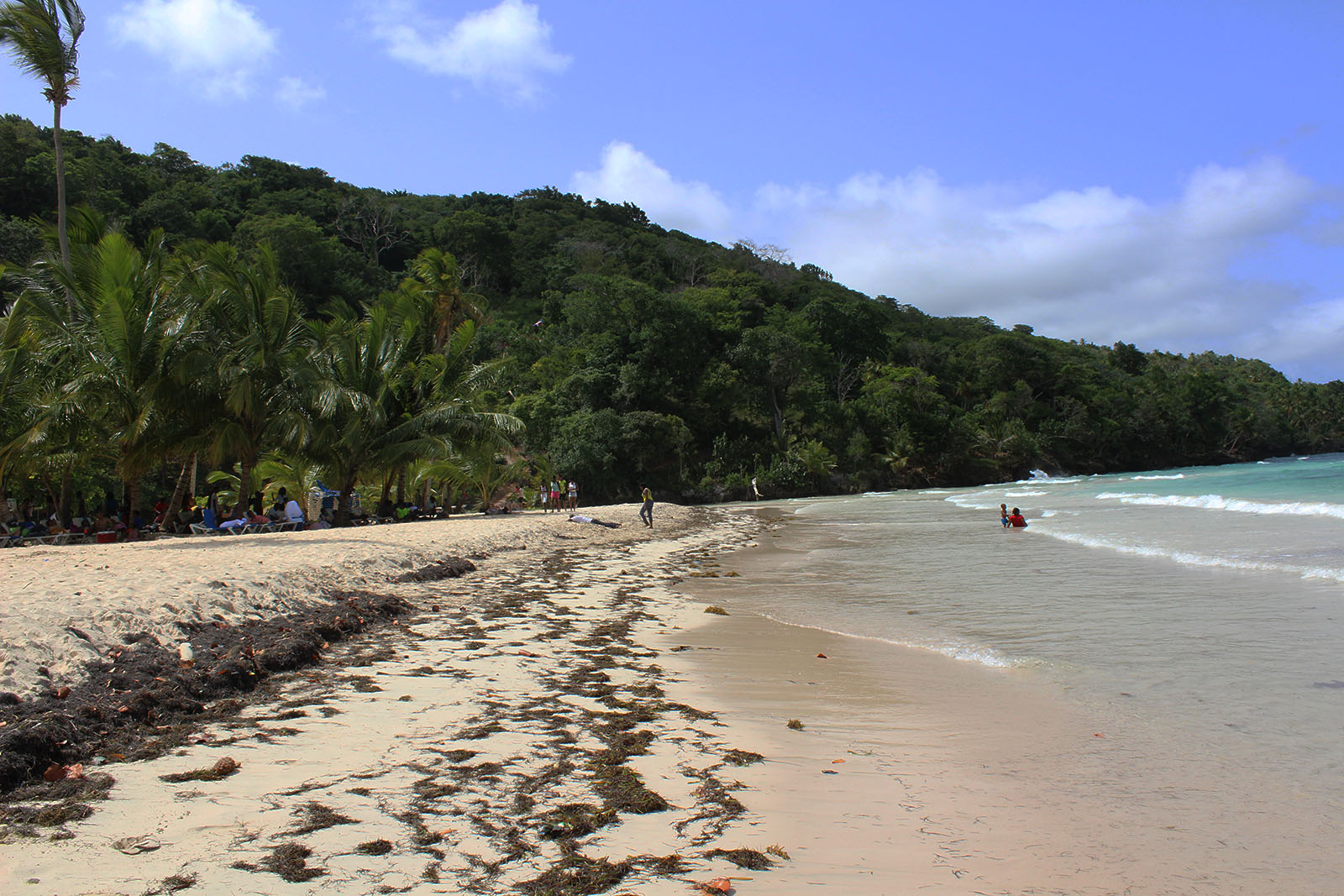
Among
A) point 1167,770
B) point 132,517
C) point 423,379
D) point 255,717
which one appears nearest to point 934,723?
point 1167,770

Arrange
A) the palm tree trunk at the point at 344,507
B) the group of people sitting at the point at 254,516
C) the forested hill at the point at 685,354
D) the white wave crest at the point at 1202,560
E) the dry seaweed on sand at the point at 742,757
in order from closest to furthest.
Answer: the dry seaweed on sand at the point at 742,757, the white wave crest at the point at 1202,560, the group of people sitting at the point at 254,516, the palm tree trunk at the point at 344,507, the forested hill at the point at 685,354

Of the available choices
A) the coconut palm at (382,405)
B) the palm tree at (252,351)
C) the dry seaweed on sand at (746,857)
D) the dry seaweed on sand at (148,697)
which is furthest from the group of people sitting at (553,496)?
the dry seaweed on sand at (746,857)

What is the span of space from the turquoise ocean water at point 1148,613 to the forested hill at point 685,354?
1996 centimetres

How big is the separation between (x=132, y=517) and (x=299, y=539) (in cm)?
425

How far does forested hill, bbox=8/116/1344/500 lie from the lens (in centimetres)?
3878

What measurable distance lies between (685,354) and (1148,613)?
111ft

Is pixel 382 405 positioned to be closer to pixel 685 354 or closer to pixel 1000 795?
pixel 1000 795

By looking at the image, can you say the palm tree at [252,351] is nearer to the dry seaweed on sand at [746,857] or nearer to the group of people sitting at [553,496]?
the group of people sitting at [553,496]

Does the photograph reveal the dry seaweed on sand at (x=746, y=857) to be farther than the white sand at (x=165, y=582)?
No

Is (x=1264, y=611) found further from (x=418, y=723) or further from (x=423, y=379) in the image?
(x=423, y=379)

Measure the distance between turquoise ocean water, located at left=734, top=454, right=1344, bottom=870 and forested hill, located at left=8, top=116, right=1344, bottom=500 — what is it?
786 inches

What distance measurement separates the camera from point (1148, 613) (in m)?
7.81

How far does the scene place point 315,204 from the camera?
191 feet

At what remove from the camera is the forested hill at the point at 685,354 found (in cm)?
3878
